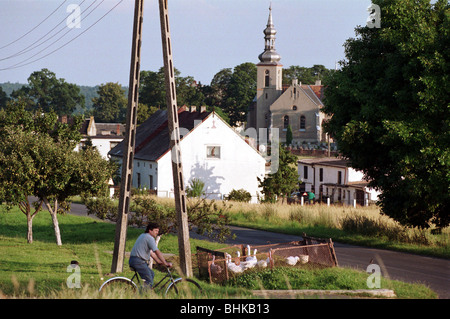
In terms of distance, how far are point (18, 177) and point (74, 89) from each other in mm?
152495

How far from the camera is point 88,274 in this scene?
17.2m

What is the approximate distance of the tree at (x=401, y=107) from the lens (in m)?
22.8

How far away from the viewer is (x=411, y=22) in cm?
2427

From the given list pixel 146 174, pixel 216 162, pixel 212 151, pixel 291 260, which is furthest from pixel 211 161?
pixel 291 260

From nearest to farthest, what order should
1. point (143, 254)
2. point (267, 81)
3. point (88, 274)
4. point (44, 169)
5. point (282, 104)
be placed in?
point (143, 254), point (88, 274), point (44, 169), point (282, 104), point (267, 81)

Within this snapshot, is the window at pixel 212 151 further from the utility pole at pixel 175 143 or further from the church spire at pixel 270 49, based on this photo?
the church spire at pixel 270 49

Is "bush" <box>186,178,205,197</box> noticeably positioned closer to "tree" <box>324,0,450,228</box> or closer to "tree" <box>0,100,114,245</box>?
"tree" <box>0,100,114,245</box>

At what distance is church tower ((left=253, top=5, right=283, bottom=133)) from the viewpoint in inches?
4990

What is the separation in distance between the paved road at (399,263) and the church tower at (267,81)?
317 feet

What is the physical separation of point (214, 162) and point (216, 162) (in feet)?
0.65

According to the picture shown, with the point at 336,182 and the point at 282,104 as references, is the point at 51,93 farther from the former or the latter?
the point at 336,182

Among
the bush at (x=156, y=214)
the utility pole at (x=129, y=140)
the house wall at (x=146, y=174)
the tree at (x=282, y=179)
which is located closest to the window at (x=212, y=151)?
the house wall at (x=146, y=174)

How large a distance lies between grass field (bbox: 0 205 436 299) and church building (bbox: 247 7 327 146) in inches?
3643
